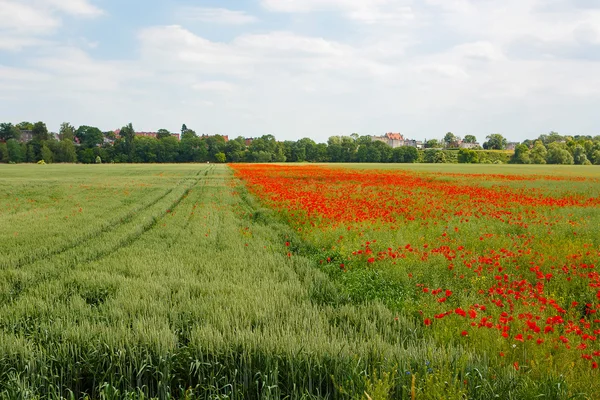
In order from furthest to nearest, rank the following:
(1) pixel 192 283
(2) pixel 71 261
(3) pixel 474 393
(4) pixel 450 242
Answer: (4) pixel 450 242 < (2) pixel 71 261 < (1) pixel 192 283 < (3) pixel 474 393

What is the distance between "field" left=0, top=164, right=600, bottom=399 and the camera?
14.6ft

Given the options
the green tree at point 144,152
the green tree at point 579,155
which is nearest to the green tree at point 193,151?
the green tree at point 144,152

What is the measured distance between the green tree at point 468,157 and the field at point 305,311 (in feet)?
451

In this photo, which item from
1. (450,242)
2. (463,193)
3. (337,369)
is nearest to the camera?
(337,369)

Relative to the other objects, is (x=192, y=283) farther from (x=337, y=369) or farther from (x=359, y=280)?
(x=337, y=369)

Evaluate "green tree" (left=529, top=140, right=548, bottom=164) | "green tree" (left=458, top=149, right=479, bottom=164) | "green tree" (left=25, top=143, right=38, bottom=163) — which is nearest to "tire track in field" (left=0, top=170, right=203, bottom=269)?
"green tree" (left=25, top=143, right=38, bottom=163)

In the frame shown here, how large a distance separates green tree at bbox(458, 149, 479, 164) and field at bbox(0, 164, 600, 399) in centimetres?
13754

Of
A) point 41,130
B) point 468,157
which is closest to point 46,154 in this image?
point 41,130

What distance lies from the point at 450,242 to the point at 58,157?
140738 mm

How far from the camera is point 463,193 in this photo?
2411 centimetres

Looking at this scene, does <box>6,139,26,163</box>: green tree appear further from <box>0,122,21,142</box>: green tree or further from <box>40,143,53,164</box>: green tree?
<box>0,122,21,142</box>: green tree

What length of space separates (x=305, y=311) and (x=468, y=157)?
150333mm

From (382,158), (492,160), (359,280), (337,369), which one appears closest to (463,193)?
(359,280)

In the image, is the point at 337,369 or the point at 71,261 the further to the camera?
the point at 71,261
